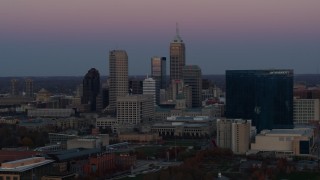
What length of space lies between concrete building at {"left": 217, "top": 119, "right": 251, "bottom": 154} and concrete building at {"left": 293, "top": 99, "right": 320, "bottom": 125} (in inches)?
573

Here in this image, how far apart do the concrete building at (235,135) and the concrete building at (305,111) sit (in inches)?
573

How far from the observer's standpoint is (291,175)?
3284 cm

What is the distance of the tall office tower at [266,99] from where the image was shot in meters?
51.6

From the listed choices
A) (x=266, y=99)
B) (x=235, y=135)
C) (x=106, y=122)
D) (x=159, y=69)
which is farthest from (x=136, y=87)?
(x=235, y=135)

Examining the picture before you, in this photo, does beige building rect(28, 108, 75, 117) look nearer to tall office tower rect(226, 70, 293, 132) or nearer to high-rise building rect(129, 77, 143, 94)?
high-rise building rect(129, 77, 143, 94)

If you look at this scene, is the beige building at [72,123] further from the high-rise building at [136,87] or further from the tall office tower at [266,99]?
the high-rise building at [136,87]

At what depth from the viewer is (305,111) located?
56781 mm

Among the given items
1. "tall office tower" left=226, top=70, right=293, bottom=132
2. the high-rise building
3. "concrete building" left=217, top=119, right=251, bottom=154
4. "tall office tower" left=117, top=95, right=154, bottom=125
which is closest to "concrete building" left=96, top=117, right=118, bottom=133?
"tall office tower" left=117, top=95, right=154, bottom=125

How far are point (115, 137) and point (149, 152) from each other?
8.56 metres

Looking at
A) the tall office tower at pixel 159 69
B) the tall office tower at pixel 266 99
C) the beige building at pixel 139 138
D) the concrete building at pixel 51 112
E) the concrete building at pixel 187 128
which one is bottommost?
the beige building at pixel 139 138

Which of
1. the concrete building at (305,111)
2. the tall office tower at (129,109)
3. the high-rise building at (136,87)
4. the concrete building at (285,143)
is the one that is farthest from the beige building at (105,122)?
the concrete building at (285,143)

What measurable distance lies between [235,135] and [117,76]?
28.4 metres

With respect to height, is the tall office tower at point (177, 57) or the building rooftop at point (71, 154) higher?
the tall office tower at point (177, 57)

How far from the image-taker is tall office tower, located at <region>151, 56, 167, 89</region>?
81125mm
